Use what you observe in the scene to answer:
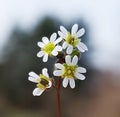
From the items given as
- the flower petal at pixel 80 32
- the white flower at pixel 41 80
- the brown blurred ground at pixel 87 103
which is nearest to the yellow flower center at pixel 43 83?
the white flower at pixel 41 80

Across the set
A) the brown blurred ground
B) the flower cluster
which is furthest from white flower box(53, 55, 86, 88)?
the brown blurred ground

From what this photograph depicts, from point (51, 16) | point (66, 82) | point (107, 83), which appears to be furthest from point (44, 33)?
point (66, 82)

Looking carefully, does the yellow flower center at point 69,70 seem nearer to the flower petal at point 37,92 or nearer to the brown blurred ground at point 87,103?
the flower petal at point 37,92

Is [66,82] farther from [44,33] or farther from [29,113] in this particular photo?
[44,33]

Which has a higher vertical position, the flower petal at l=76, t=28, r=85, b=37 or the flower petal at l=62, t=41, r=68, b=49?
the flower petal at l=76, t=28, r=85, b=37

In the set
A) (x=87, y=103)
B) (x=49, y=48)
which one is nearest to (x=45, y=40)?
(x=49, y=48)

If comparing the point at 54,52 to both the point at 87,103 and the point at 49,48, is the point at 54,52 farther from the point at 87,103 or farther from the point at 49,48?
the point at 87,103

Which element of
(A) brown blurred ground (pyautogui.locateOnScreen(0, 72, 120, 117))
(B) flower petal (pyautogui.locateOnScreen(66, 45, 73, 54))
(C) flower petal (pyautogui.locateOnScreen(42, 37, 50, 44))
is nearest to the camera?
(B) flower petal (pyautogui.locateOnScreen(66, 45, 73, 54))

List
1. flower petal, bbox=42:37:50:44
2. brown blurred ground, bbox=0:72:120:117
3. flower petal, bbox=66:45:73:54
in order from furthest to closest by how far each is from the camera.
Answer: brown blurred ground, bbox=0:72:120:117 → flower petal, bbox=42:37:50:44 → flower petal, bbox=66:45:73:54

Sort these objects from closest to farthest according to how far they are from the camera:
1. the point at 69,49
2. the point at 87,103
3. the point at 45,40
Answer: the point at 69,49
the point at 45,40
the point at 87,103

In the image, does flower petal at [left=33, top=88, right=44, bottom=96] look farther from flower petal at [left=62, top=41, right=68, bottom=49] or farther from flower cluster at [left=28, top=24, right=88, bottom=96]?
flower petal at [left=62, top=41, right=68, bottom=49]
